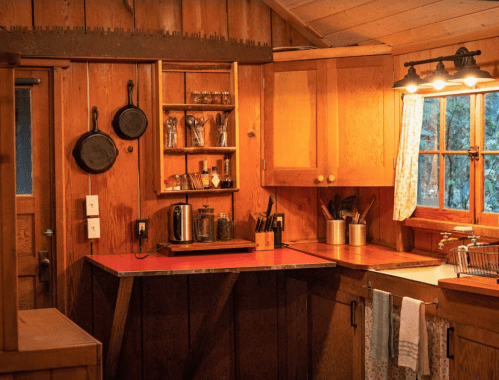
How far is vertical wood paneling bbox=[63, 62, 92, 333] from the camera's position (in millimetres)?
4094

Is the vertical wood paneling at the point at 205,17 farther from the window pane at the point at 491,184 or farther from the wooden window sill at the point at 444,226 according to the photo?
the window pane at the point at 491,184

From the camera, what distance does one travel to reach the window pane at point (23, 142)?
4.03 m

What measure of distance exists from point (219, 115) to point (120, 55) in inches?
28.7

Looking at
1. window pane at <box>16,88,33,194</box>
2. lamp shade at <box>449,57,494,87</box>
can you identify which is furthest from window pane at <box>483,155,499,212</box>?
window pane at <box>16,88,33,194</box>

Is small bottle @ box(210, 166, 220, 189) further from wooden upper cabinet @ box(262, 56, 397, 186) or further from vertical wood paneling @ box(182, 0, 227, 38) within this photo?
vertical wood paneling @ box(182, 0, 227, 38)

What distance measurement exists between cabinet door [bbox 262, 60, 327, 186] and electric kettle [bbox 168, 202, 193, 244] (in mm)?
647

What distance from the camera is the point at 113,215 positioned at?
4191 mm

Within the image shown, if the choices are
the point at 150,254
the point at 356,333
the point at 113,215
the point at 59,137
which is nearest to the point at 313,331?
the point at 356,333

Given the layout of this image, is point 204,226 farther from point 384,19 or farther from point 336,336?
point 384,19

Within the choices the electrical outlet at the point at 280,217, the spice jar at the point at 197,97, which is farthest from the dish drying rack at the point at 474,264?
the spice jar at the point at 197,97

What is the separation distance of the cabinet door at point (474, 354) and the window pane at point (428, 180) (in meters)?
1.07

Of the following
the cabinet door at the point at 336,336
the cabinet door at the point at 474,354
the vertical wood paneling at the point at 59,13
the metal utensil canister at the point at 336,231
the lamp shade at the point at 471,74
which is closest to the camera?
the cabinet door at the point at 474,354

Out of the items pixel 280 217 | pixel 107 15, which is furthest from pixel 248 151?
pixel 107 15

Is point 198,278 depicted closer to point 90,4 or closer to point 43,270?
point 43,270
